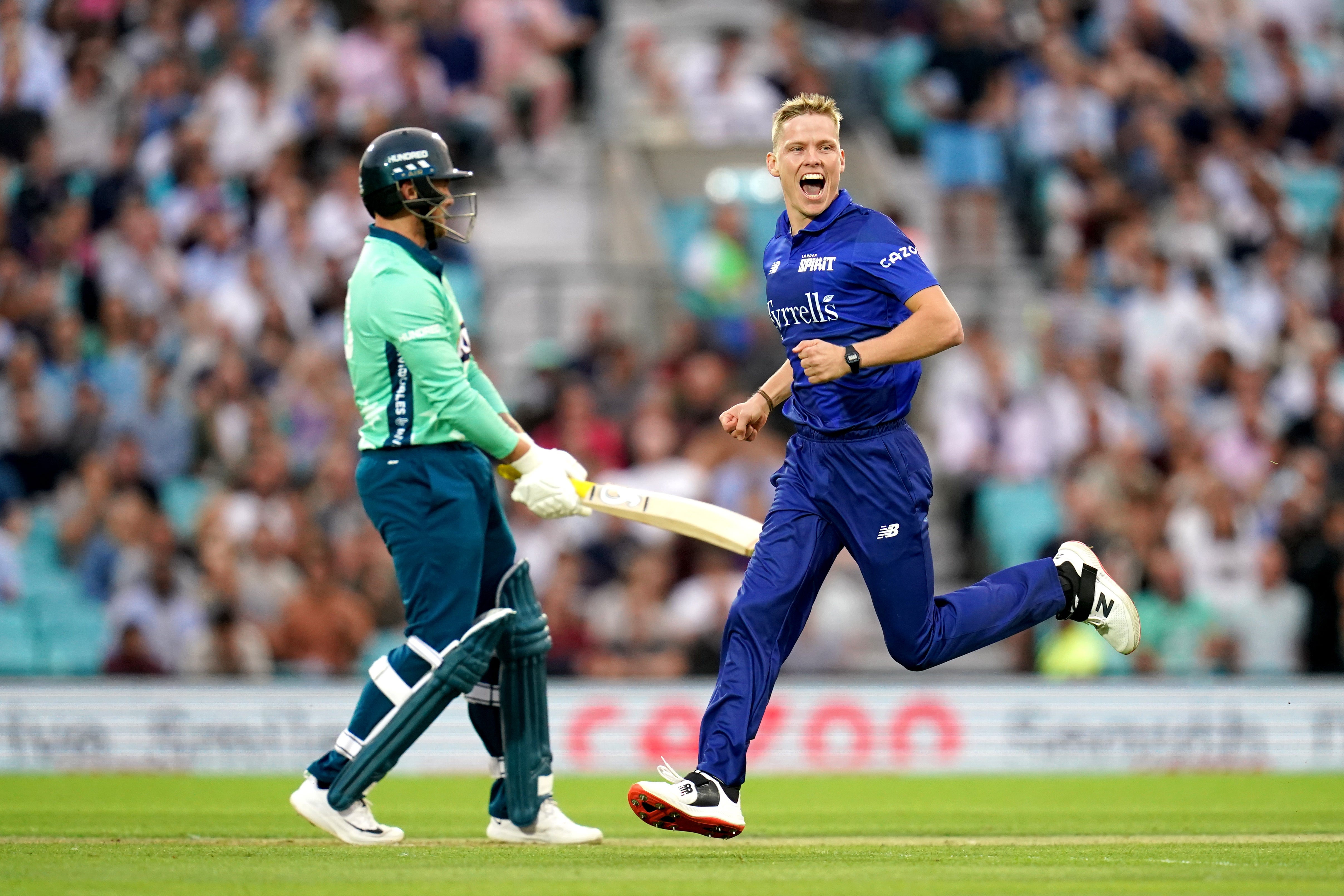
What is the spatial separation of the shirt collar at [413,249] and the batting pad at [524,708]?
4.20 ft

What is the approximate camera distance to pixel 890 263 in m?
7.00

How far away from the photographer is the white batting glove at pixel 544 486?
7.38 meters

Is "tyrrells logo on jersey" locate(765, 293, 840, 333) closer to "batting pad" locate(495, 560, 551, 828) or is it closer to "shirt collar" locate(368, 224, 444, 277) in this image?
"shirt collar" locate(368, 224, 444, 277)

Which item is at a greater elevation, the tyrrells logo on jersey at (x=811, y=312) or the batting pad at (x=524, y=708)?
the tyrrells logo on jersey at (x=811, y=312)

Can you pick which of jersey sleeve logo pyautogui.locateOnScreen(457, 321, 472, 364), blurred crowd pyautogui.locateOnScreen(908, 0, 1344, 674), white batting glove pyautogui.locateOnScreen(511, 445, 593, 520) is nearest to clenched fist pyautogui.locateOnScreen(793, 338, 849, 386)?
white batting glove pyautogui.locateOnScreen(511, 445, 593, 520)

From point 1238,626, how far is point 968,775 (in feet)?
8.55

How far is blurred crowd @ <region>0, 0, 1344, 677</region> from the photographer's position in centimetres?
1349

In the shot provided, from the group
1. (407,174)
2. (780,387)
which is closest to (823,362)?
(780,387)

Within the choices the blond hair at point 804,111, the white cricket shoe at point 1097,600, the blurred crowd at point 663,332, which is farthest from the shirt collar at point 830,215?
the blurred crowd at point 663,332

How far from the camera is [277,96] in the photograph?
1773 centimetres

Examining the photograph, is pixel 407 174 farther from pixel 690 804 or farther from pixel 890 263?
pixel 690 804

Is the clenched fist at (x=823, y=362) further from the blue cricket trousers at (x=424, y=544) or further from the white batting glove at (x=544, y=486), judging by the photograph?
the blue cricket trousers at (x=424, y=544)

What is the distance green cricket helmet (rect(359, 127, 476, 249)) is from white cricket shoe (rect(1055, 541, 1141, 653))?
277 cm

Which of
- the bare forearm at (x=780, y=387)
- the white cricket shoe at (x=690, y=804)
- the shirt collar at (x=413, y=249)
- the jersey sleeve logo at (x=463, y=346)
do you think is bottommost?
the white cricket shoe at (x=690, y=804)
